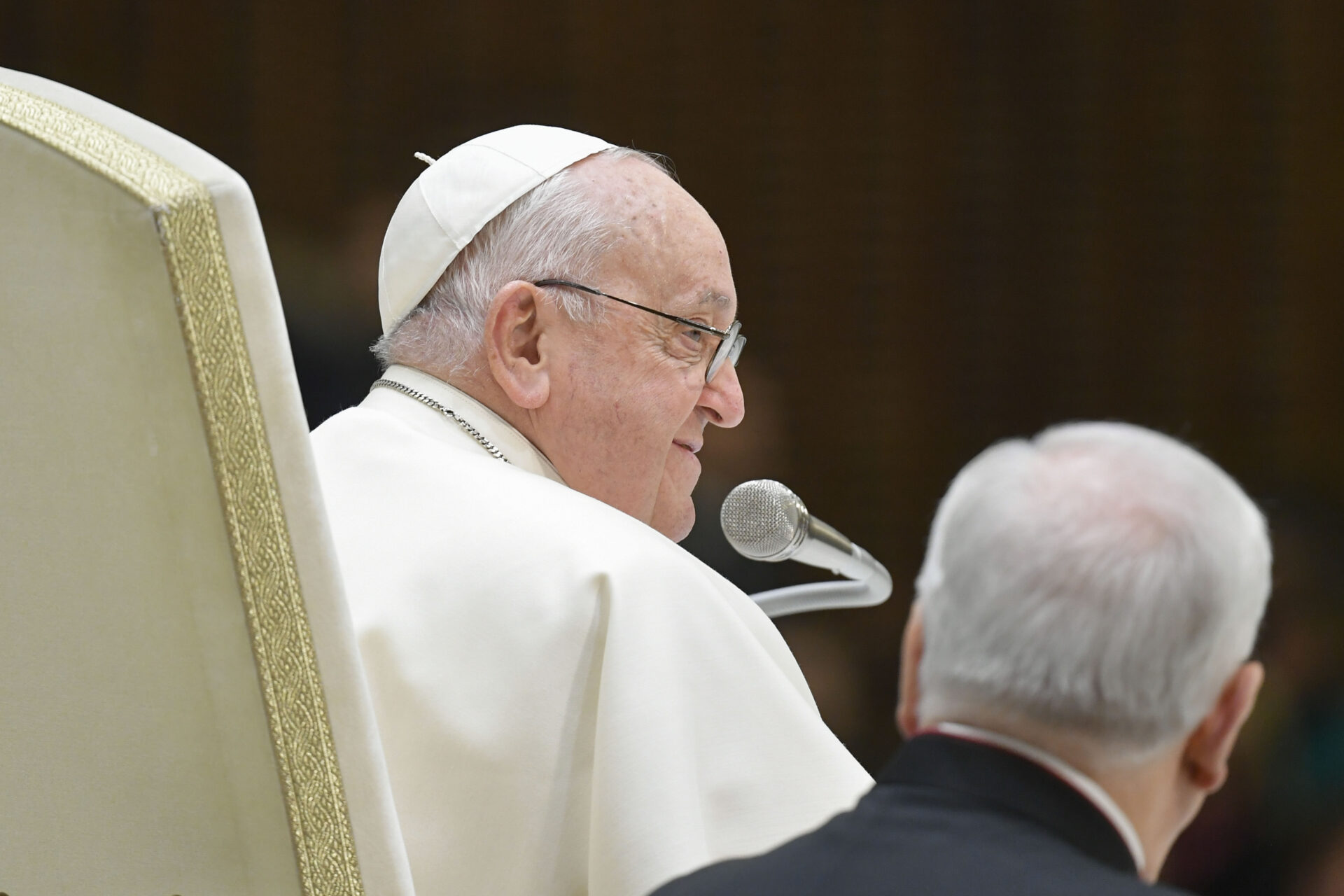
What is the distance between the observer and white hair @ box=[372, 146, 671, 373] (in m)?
2.35

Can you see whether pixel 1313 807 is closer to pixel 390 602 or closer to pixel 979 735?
pixel 390 602

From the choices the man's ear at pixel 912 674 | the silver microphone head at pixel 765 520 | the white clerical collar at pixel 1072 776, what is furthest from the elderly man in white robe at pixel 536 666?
the white clerical collar at pixel 1072 776

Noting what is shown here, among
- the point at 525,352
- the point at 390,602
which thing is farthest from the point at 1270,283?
the point at 390,602

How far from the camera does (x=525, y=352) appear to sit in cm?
235

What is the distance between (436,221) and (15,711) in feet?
3.61

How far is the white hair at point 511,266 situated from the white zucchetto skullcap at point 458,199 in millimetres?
17

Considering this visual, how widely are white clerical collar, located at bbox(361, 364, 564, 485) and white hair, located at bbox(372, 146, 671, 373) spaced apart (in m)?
0.04

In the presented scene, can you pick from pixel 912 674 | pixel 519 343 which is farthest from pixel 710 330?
pixel 912 674

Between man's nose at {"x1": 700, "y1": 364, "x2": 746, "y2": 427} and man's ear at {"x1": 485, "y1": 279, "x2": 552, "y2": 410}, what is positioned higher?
man's ear at {"x1": 485, "y1": 279, "x2": 552, "y2": 410}

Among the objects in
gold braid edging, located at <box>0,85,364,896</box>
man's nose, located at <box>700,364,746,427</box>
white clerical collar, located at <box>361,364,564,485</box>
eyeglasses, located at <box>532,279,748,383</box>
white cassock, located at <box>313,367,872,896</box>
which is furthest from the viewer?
man's nose, located at <box>700,364,746,427</box>

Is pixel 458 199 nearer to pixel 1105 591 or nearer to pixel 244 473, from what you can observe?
pixel 244 473

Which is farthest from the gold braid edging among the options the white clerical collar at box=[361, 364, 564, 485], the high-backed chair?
the white clerical collar at box=[361, 364, 564, 485]

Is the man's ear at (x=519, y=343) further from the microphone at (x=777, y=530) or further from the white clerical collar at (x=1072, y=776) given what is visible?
the white clerical collar at (x=1072, y=776)

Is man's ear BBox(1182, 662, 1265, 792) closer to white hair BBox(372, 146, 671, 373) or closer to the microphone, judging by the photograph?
the microphone
